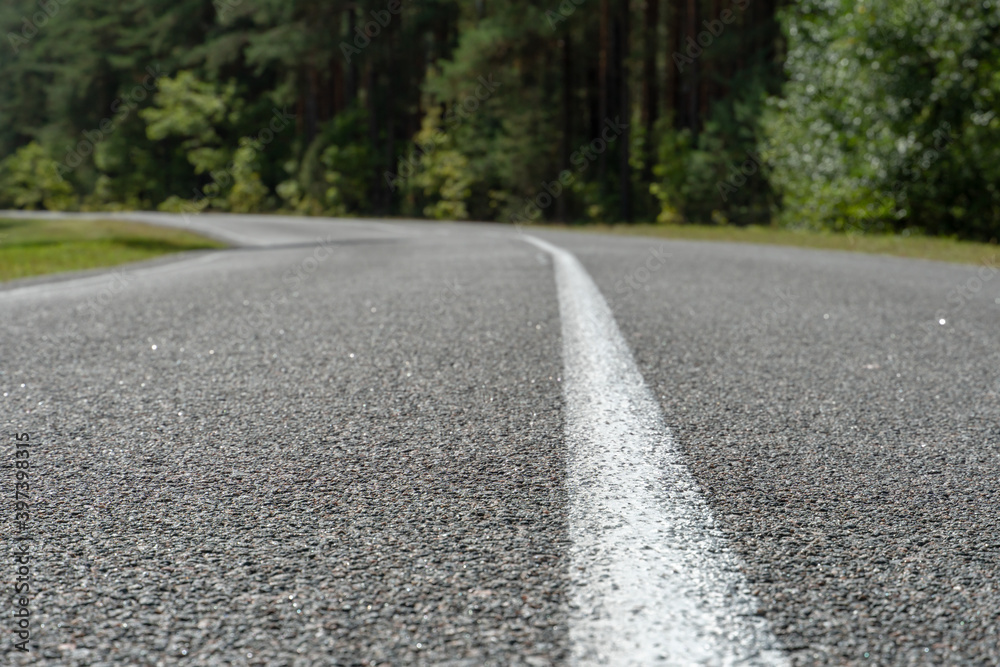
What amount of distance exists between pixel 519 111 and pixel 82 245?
64.5 ft

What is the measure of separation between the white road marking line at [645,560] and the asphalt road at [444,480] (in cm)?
3

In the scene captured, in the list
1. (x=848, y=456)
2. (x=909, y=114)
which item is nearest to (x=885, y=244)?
(x=909, y=114)

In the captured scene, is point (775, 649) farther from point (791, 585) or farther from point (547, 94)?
point (547, 94)

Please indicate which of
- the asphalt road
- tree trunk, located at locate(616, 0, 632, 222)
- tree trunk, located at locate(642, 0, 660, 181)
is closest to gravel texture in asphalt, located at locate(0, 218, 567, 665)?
the asphalt road

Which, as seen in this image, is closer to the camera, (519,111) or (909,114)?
(909,114)

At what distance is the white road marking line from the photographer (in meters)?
1.17

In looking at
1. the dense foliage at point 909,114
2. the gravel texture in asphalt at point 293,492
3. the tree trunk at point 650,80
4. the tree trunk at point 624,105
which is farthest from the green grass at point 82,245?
the tree trunk at point 650,80

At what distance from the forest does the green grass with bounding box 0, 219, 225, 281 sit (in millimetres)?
12617

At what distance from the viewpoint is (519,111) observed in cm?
3178

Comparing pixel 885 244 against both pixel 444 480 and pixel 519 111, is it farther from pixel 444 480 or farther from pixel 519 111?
pixel 519 111

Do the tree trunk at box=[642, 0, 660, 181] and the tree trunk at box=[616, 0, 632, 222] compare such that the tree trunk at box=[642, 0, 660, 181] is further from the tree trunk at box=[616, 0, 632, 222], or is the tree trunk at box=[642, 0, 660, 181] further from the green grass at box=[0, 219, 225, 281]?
the green grass at box=[0, 219, 225, 281]

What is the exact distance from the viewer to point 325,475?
1943 millimetres

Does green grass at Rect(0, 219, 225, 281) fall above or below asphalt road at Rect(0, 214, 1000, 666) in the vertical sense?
above

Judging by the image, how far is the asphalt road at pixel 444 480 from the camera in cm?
125
